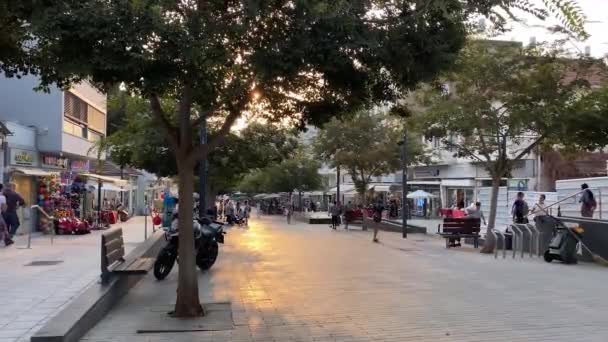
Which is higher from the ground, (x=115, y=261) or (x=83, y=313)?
(x=115, y=261)

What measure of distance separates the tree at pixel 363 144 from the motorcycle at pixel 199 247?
83.5ft

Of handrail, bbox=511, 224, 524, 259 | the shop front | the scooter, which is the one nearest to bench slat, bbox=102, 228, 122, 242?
the scooter

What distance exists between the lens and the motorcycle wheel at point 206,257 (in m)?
12.8

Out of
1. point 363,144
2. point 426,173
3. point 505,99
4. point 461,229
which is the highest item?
point 363,144

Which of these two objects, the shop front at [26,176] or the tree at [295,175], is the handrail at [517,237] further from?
the tree at [295,175]

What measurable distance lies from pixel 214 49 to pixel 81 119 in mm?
23540

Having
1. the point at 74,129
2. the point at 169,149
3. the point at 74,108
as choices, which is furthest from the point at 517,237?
the point at 74,108

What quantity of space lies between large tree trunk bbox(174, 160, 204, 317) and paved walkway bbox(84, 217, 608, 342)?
21.6 inches

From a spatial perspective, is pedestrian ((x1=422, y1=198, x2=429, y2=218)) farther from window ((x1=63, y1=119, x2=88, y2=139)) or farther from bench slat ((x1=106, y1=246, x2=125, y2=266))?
bench slat ((x1=106, y1=246, x2=125, y2=266))

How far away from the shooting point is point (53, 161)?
2586 centimetres

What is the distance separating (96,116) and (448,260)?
72.2 feet

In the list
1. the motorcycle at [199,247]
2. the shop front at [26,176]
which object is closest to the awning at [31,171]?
the shop front at [26,176]

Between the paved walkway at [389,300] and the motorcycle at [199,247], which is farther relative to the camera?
the motorcycle at [199,247]

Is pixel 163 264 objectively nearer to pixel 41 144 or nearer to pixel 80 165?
pixel 41 144
